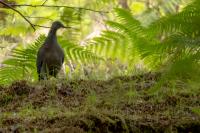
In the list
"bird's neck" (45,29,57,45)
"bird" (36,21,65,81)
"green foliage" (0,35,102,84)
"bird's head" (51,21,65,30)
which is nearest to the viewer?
"green foliage" (0,35,102,84)

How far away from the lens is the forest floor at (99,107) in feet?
10.1

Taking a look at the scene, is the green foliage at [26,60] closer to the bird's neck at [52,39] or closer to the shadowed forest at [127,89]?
the shadowed forest at [127,89]

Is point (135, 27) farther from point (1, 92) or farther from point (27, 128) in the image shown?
point (27, 128)

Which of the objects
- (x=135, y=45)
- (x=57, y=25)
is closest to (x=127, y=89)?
(x=135, y=45)

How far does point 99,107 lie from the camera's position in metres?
3.47

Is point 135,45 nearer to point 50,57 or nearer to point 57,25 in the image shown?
point 50,57

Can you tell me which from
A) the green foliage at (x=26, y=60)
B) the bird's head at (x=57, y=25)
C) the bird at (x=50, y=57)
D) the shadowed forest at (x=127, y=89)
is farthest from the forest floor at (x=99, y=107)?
the bird's head at (x=57, y=25)

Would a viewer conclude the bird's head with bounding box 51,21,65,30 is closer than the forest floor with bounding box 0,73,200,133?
No

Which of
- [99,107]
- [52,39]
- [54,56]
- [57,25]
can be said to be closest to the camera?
[99,107]

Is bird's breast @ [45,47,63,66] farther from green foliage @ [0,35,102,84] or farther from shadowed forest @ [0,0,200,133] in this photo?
shadowed forest @ [0,0,200,133]

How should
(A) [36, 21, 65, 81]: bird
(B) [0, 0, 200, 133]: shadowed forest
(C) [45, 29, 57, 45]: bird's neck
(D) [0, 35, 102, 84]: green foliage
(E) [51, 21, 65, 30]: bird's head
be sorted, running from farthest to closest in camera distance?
(E) [51, 21, 65, 30]: bird's head
(C) [45, 29, 57, 45]: bird's neck
(A) [36, 21, 65, 81]: bird
(D) [0, 35, 102, 84]: green foliage
(B) [0, 0, 200, 133]: shadowed forest

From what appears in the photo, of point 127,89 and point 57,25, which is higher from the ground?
point 57,25

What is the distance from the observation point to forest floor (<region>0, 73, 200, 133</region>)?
308 cm

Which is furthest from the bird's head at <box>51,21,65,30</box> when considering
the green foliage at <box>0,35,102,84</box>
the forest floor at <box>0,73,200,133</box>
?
the forest floor at <box>0,73,200,133</box>
